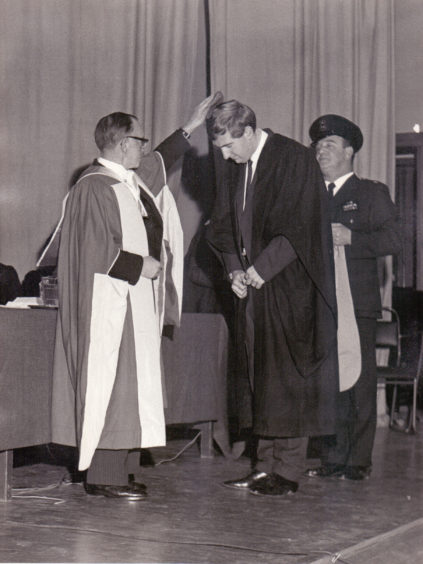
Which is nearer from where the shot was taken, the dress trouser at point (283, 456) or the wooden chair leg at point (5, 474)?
the wooden chair leg at point (5, 474)

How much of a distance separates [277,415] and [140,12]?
4225 millimetres

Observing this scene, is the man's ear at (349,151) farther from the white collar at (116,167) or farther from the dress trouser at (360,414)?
the white collar at (116,167)

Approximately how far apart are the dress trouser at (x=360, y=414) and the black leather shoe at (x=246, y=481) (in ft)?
1.87

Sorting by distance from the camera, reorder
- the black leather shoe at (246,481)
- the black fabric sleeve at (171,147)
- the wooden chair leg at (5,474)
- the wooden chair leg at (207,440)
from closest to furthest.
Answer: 1. the wooden chair leg at (5,474)
2. the black leather shoe at (246,481)
3. the black fabric sleeve at (171,147)
4. the wooden chair leg at (207,440)

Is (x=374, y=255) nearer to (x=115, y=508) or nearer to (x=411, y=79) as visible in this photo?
(x=115, y=508)

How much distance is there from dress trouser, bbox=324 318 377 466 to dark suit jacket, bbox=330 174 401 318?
0.42ft

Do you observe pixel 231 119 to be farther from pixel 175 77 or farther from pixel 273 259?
pixel 175 77

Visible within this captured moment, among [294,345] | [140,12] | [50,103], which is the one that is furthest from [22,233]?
[294,345]

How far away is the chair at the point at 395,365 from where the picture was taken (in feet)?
20.0

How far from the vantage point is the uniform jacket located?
3.60 m

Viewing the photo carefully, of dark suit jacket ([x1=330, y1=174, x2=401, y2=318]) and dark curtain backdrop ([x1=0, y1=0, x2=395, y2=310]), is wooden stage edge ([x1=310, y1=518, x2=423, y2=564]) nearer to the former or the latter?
dark suit jacket ([x1=330, y1=174, x2=401, y2=318])

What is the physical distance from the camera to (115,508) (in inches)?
131

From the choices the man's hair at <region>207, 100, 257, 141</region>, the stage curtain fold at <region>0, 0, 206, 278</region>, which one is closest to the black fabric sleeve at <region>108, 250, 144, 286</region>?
the man's hair at <region>207, 100, 257, 141</region>

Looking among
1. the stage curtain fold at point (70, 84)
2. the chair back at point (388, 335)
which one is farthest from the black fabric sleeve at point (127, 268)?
the chair back at point (388, 335)
